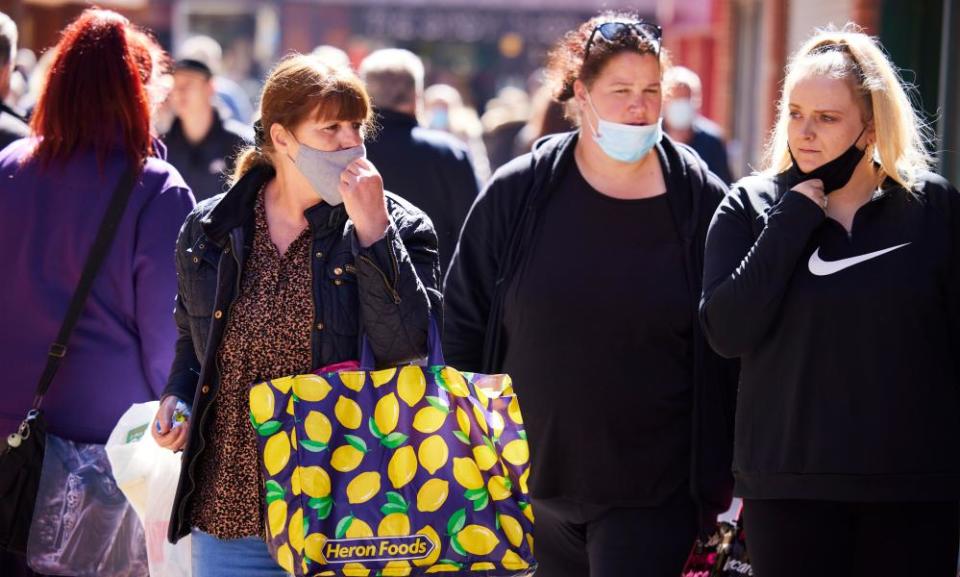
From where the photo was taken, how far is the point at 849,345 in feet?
11.9

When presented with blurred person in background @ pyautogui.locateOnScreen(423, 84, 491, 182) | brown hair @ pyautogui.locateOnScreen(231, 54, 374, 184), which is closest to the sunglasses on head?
brown hair @ pyautogui.locateOnScreen(231, 54, 374, 184)

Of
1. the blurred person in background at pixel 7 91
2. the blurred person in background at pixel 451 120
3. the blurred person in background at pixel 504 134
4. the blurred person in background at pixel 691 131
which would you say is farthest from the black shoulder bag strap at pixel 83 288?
the blurred person in background at pixel 451 120

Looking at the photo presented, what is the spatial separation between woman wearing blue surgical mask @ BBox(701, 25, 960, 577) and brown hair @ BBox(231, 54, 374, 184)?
1071 mm

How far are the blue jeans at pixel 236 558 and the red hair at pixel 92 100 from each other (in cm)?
135

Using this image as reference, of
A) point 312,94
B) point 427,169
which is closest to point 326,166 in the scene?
point 312,94

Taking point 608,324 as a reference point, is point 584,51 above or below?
above

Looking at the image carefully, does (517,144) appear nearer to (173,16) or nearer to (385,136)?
(385,136)

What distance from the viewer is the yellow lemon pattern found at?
127 inches

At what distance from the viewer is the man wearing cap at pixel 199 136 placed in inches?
314

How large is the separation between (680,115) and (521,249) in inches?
182

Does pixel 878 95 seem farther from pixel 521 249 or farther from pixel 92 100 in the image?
pixel 92 100

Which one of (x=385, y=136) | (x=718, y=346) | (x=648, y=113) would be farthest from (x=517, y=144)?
(x=718, y=346)

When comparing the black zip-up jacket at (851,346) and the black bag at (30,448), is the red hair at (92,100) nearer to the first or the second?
the black bag at (30,448)

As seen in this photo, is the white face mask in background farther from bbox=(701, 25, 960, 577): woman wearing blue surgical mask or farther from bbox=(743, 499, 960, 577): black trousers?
bbox=(743, 499, 960, 577): black trousers
